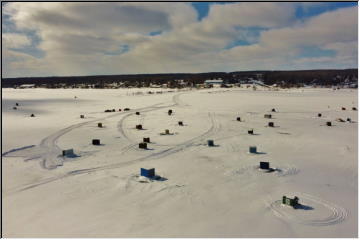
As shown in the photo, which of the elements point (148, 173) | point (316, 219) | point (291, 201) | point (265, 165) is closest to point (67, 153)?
point (148, 173)

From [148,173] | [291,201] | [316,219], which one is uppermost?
[148,173]

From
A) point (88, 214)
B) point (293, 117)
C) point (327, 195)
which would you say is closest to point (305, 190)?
point (327, 195)

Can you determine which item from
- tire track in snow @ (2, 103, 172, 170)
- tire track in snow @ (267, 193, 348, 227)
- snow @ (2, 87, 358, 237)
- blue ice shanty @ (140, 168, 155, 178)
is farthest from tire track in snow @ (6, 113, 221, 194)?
tire track in snow @ (267, 193, 348, 227)

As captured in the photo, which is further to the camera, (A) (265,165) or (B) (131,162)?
(B) (131,162)

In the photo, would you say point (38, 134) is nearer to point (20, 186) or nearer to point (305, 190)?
point (20, 186)

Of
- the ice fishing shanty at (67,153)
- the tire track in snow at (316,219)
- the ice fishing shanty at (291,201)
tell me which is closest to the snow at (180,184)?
the tire track in snow at (316,219)

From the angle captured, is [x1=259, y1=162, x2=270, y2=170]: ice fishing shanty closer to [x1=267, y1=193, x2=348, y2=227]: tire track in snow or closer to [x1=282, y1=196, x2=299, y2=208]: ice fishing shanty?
[x1=267, y1=193, x2=348, y2=227]: tire track in snow

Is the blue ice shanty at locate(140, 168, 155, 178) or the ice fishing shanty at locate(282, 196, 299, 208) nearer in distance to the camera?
the ice fishing shanty at locate(282, 196, 299, 208)

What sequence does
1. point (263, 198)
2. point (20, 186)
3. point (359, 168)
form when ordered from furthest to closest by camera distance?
point (359, 168) < point (20, 186) < point (263, 198)

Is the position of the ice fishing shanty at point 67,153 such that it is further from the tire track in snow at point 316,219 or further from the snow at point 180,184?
the tire track in snow at point 316,219

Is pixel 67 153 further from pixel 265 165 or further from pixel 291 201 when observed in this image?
pixel 291 201

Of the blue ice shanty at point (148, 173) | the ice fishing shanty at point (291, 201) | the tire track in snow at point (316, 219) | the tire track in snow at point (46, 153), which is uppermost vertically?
the tire track in snow at point (46, 153)
